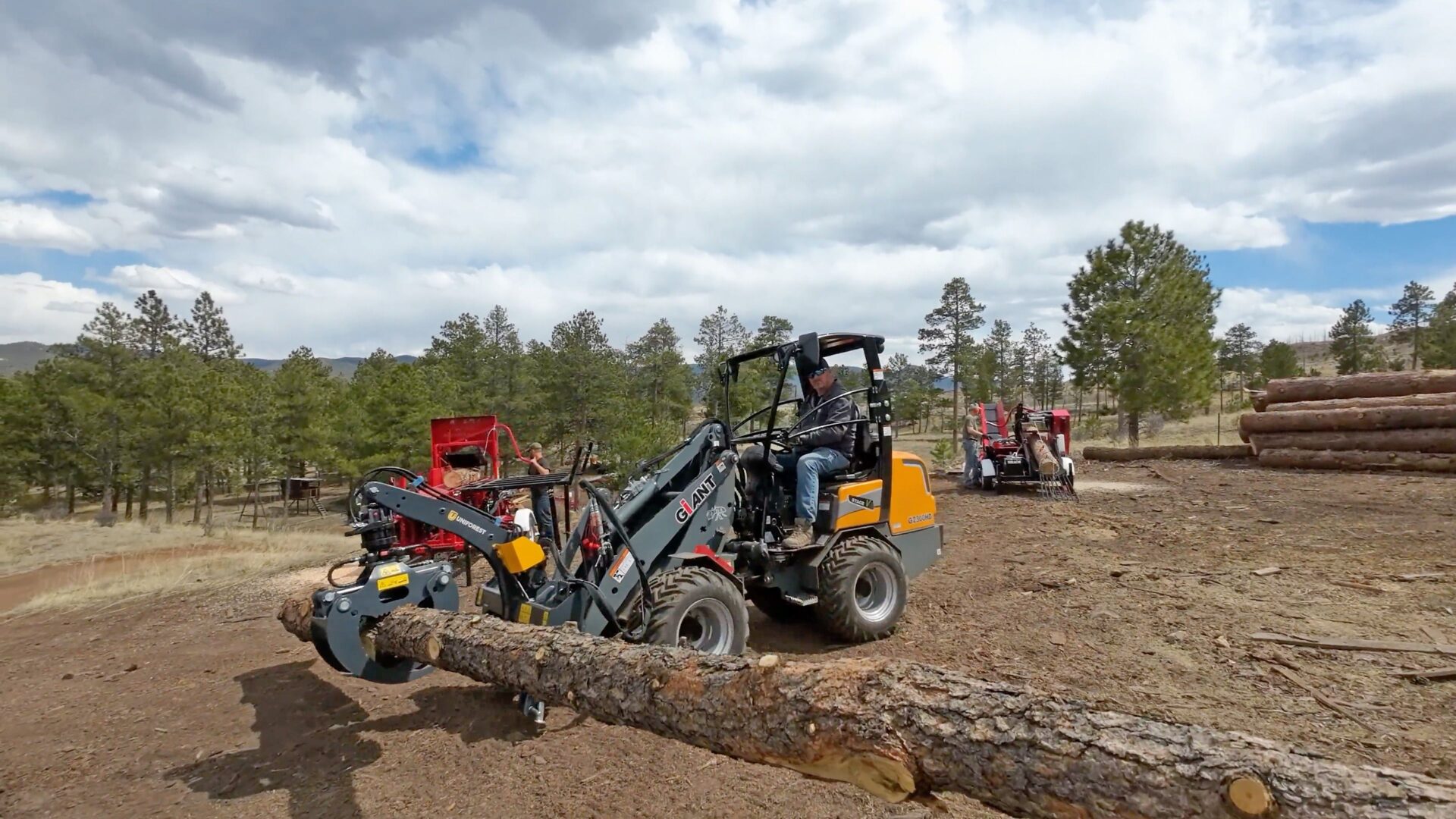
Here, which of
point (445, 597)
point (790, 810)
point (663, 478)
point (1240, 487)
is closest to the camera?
point (790, 810)

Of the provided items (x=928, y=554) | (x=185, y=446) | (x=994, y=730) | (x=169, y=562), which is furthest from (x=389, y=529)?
(x=185, y=446)

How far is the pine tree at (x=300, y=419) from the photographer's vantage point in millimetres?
33156

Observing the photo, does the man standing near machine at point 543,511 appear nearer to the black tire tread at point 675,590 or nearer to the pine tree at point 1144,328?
the black tire tread at point 675,590

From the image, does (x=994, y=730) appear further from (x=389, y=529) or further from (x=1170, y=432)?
(x=1170, y=432)

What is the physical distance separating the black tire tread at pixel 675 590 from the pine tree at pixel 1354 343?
51.9 meters

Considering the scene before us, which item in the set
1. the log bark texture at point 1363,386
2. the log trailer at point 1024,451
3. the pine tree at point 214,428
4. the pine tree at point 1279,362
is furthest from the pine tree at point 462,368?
the pine tree at point 1279,362

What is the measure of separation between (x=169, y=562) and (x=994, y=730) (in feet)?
60.5

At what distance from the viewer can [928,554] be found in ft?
23.8

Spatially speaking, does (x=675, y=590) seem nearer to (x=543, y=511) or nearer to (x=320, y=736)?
(x=543, y=511)

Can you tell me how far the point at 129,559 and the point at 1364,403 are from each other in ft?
98.5

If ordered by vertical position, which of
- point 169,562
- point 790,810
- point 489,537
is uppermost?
point 489,537

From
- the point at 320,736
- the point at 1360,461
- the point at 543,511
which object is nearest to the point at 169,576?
the point at 320,736

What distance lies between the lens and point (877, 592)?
657 centimetres

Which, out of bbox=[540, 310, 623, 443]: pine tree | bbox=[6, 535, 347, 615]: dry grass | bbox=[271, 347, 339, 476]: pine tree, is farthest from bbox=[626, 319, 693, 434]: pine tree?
bbox=[6, 535, 347, 615]: dry grass
